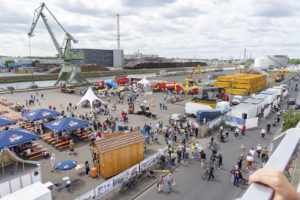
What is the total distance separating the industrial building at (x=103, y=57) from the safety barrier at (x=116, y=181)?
128m

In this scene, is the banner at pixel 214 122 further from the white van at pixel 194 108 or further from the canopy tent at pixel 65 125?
the canopy tent at pixel 65 125

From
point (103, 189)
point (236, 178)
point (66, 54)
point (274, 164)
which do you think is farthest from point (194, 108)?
point (66, 54)

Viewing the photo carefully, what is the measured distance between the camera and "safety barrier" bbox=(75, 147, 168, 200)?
10.8 m

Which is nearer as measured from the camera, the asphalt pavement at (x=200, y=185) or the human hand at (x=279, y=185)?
the human hand at (x=279, y=185)

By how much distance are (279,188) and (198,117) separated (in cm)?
2372

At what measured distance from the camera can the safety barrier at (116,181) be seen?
10.8 m

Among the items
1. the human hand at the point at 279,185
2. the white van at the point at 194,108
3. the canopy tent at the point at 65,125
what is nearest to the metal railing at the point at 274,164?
the human hand at the point at 279,185

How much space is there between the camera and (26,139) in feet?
50.6

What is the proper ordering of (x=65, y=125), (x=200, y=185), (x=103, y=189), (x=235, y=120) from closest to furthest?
(x=103, y=189)
(x=200, y=185)
(x=65, y=125)
(x=235, y=120)

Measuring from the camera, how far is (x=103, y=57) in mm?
140125

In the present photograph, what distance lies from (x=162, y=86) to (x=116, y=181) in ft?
121

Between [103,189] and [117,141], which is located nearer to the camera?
[103,189]

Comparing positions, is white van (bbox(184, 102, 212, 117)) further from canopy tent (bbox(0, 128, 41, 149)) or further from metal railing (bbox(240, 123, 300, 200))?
metal railing (bbox(240, 123, 300, 200))

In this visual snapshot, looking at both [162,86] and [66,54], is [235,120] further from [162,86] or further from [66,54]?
[66,54]
